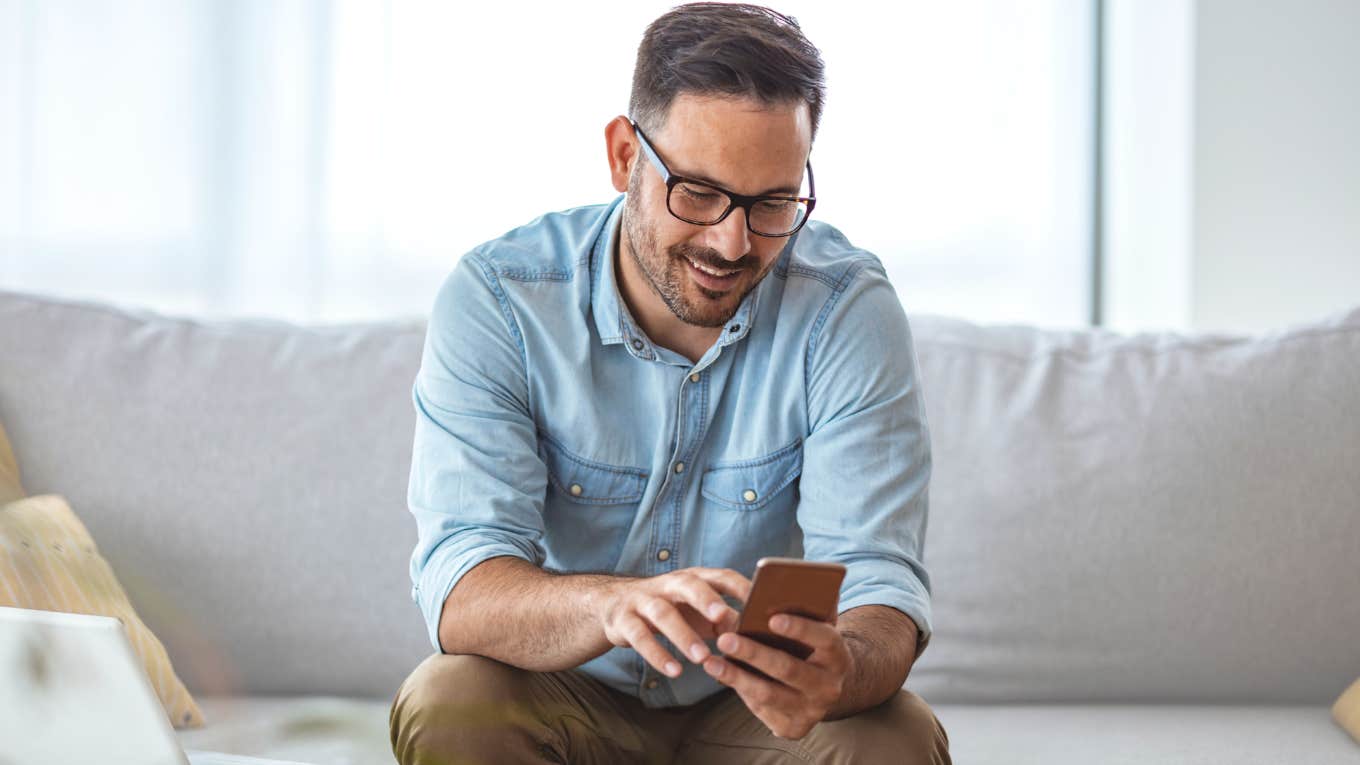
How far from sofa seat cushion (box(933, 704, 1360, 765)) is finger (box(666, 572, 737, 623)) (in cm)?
63

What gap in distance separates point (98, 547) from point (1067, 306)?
1982 mm

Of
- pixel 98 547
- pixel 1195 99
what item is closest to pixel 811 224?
pixel 98 547

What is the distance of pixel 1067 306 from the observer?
9.02ft

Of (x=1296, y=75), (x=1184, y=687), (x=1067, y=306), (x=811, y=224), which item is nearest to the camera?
(x=811, y=224)

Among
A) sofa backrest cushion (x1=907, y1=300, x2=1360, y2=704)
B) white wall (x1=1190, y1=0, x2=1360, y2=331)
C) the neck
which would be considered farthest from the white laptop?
A: white wall (x1=1190, y1=0, x2=1360, y2=331)

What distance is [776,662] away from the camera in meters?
1.07

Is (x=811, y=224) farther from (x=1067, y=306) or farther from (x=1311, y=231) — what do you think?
(x=1311, y=231)

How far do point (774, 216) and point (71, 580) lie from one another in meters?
0.95

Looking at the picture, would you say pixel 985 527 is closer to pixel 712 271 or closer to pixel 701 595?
pixel 712 271

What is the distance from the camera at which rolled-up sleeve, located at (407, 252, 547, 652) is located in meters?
1.39

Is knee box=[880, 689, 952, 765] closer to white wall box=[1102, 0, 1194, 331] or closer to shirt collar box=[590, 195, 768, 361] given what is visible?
shirt collar box=[590, 195, 768, 361]

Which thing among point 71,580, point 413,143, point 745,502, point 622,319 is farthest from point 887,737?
point 413,143

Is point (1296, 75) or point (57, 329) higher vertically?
point (1296, 75)

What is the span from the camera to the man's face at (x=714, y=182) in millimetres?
1381
